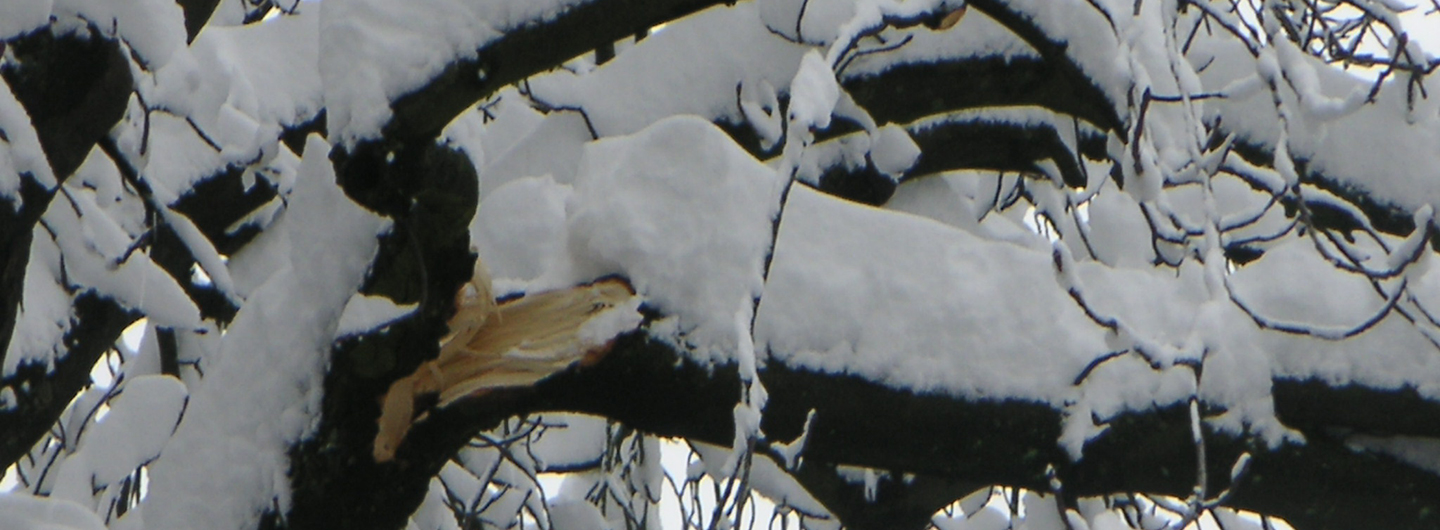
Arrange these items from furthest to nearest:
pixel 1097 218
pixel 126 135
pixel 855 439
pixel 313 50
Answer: pixel 1097 218
pixel 313 50
pixel 126 135
pixel 855 439

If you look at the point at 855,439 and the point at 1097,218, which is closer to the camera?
the point at 855,439

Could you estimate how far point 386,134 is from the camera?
140cm

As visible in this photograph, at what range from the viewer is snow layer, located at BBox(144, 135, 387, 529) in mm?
1610

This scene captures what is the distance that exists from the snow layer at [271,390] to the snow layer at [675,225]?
29 cm

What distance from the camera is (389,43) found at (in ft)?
4.64

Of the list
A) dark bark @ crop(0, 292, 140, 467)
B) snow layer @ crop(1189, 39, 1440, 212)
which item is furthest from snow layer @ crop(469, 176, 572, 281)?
snow layer @ crop(1189, 39, 1440, 212)

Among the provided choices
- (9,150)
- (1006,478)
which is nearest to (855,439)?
(1006,478)

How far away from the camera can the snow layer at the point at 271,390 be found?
1610mm

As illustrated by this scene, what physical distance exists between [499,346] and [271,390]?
318mm

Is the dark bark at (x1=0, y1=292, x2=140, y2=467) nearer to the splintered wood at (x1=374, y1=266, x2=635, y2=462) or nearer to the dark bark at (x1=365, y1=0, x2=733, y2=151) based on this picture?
the splintered wood at (x1=374, y1=266, x2=635, y2=462)

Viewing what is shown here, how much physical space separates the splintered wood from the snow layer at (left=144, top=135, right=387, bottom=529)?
0.39 feet

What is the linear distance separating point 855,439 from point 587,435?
2.33m

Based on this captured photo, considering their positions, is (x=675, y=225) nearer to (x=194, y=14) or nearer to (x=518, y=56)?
(x=518, y=56)

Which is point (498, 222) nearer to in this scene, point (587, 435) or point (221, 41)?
point (221, 41)
